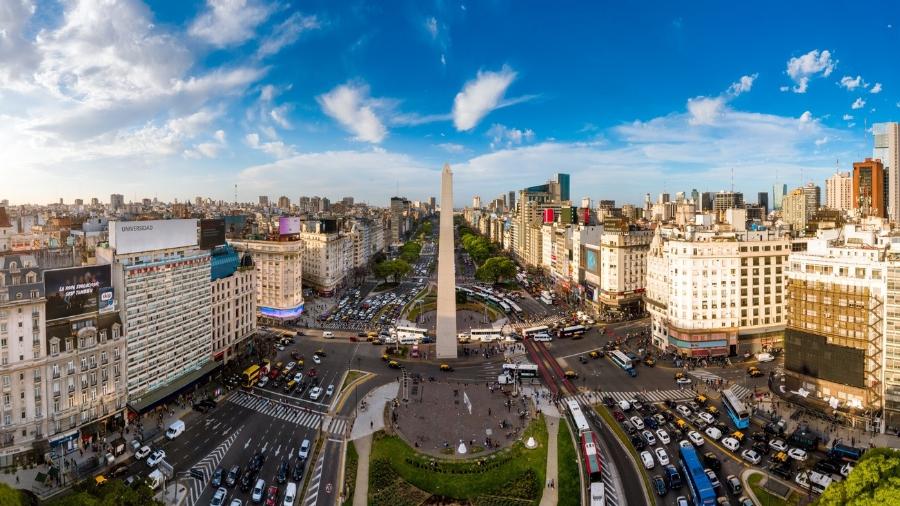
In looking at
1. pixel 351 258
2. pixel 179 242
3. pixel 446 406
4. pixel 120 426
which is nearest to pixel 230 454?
pixel 120 426

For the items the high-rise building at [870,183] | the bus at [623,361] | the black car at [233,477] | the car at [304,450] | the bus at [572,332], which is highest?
the high-rise building at [870,183]

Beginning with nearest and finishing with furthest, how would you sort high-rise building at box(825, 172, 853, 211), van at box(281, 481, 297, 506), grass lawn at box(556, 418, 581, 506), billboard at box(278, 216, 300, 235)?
van at box(281, 481, 297, 506), grass lawn at box(556, 418, 581, 506), billboard at box(278, 216, 300, 235), high-rise building at box(825, 172, 853, 211)

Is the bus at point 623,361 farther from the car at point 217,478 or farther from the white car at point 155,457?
the white car at point 155,457

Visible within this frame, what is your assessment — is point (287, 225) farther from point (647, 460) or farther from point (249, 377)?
point (647, 460)

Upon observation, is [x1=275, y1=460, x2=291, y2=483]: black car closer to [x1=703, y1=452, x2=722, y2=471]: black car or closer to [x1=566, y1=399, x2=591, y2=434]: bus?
[x1=566, y1=399, x2=591, y2=434]: bus

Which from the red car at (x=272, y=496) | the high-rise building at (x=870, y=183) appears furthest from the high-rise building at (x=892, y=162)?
the red car at (x=272, y=496)

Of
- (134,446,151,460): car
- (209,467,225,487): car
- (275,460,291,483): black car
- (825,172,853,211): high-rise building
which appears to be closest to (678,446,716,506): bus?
(275,460,291,483): black car

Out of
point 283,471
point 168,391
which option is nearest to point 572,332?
point 283,471

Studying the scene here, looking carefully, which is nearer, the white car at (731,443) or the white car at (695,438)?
the white car at (731,443)
